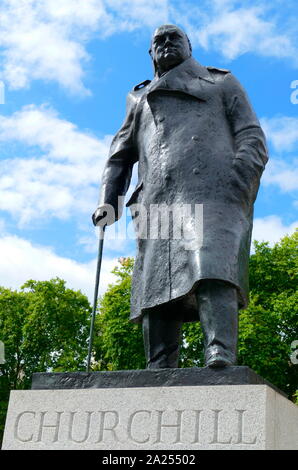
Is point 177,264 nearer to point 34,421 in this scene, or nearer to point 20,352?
point 34,421

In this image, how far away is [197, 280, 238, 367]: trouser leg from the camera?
5.52 meters

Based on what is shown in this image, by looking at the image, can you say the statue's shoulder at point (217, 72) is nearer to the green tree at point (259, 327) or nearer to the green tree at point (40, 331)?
the green tree at point (259, 327)

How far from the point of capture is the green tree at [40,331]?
3091cm

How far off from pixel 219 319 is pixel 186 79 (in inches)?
99.6

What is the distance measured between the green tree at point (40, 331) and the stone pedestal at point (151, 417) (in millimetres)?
24169

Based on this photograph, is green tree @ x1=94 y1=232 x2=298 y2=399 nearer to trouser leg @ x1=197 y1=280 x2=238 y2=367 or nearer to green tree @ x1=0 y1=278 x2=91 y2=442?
green tree @ x1=0 y1=278 x2=91 y2=442

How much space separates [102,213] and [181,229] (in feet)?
3.53

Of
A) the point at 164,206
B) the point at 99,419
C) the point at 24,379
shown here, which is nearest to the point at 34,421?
the point at 99,419

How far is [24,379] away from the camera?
30.9 m

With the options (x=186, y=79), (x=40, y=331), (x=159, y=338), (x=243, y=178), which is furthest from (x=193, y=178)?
(x=40, y=331)

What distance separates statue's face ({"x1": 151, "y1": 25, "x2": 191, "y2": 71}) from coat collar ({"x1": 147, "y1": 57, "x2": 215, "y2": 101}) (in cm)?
9

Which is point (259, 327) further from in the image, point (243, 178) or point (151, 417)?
point (151, 417)

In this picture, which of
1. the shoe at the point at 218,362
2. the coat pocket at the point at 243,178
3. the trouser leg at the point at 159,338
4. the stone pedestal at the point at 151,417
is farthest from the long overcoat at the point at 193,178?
the stone pedestal at the point at 151,417

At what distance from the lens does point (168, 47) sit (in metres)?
7.12
